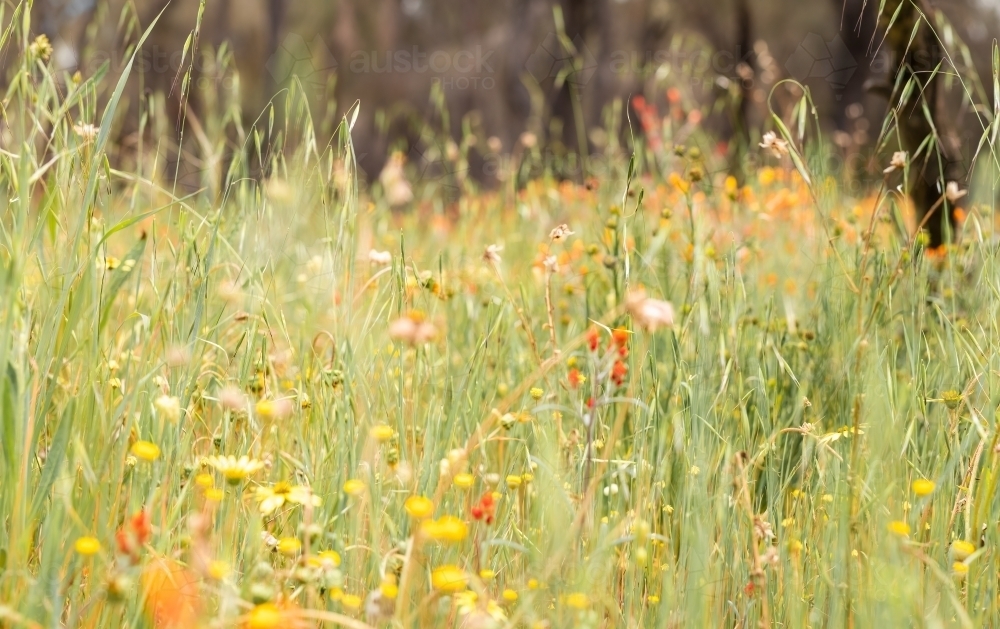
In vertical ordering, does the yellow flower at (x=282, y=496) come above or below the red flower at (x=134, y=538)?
below

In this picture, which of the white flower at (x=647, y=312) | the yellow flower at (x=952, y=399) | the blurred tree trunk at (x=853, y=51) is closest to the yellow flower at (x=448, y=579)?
the white flower at (x=647, y=312)

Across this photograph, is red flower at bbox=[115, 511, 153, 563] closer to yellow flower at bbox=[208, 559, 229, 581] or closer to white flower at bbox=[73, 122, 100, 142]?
yellow flower at bbox=[208, 559, 229, 581]

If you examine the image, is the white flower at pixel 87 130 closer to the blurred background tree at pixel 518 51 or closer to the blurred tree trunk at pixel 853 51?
the blurred background tree at pixel 518 51

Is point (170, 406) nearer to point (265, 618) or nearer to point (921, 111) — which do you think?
point (265, 618)

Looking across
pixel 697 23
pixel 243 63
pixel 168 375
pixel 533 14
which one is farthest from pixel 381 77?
pixel 168 375

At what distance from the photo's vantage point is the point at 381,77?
14508 millimetres

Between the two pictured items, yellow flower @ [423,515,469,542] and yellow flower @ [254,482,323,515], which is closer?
yellow flower @ [423,515,469,542]

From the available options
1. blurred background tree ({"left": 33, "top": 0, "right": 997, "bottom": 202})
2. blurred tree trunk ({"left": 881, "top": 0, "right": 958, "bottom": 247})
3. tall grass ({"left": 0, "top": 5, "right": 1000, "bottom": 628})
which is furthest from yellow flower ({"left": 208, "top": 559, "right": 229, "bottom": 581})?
blurred background tree ({"left": 33, "top": 0, "right": 997, "bottom": 202})

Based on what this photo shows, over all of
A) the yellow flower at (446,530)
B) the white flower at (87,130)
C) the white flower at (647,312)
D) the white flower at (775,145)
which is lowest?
the yellow flower at (446,530)

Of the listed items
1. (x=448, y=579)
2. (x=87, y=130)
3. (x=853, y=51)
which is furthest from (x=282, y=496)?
(x=853, y=51)

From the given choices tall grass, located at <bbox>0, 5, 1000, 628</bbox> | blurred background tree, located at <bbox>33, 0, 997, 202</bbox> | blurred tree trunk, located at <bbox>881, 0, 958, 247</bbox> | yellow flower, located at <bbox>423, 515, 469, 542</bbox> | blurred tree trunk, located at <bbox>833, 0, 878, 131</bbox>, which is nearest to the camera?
yellow flower, located at <bbox>423, 515, 469, 542</bbox>

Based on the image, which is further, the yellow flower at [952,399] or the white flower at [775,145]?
the white flower at [775,145]

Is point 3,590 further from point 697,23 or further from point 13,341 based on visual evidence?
point 697,23

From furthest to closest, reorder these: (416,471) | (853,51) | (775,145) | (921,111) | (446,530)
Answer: (853,51)
(921,111)
(775,145)
(416,471)
(446,530)
